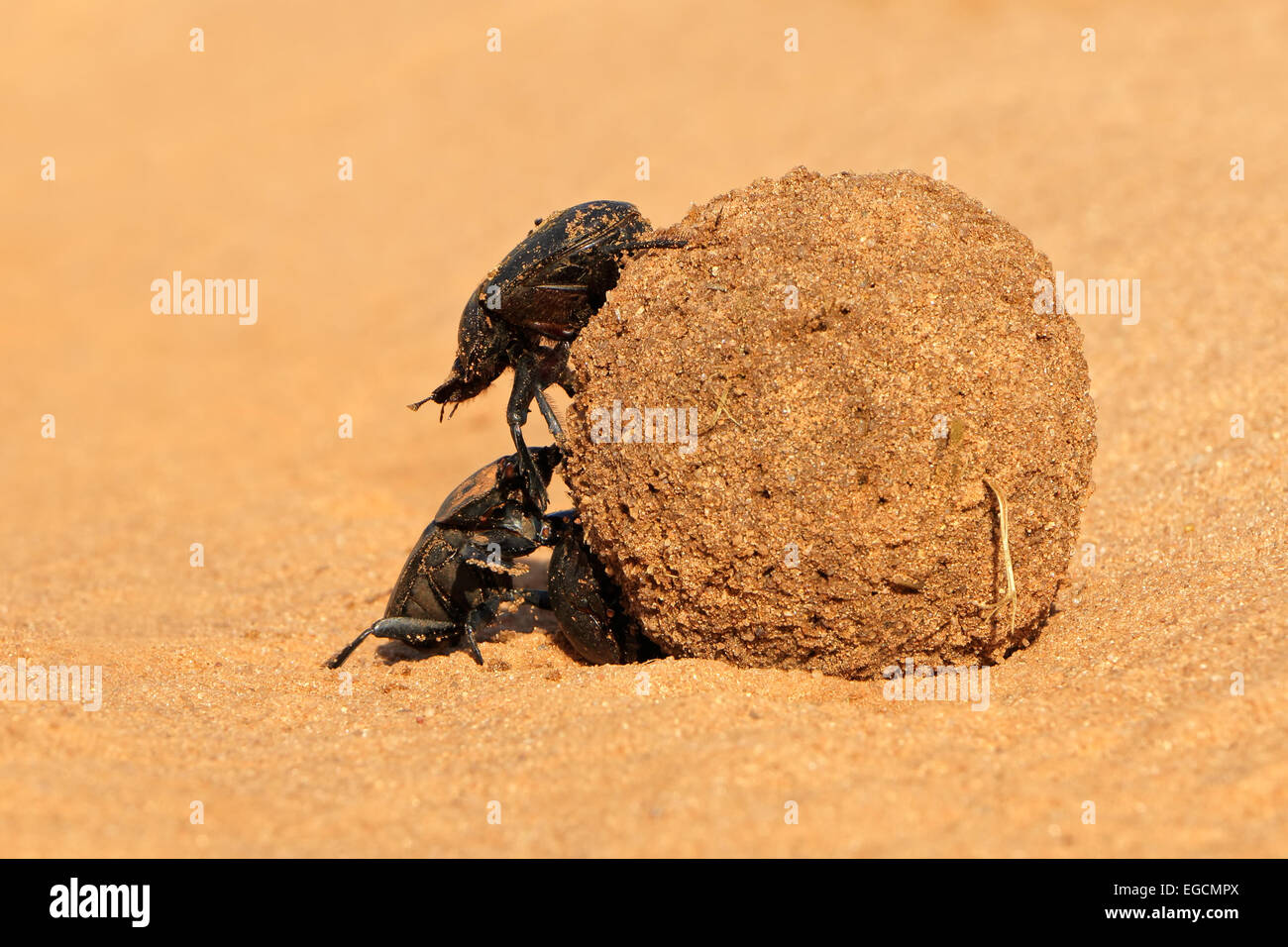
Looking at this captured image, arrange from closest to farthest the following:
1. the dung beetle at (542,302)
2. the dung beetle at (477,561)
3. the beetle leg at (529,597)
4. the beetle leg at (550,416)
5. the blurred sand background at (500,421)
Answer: the blurred sand background at (500,421) → the dung beetle at (542,302) → the beetle leg at (550,416) → the dung beetle at (477,561) → the beetle leg at (529,597)

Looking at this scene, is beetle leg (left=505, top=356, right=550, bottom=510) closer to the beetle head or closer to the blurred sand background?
the beetle head

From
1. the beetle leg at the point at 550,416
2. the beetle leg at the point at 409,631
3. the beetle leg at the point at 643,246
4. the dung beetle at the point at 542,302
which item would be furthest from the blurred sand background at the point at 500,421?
the beetle leg at the point at 643,246

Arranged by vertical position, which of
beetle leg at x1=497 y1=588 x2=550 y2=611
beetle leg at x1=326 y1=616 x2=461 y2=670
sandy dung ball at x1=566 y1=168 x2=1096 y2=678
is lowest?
beetle leg at x1=326 y1=616 x2=461 y2=670

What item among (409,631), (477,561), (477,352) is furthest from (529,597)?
(477,352)

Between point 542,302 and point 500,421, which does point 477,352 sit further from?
point 500,421

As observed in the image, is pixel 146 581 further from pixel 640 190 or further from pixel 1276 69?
pixel 1276 69

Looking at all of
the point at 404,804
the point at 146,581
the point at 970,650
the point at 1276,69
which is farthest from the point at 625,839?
the point at 1276,69

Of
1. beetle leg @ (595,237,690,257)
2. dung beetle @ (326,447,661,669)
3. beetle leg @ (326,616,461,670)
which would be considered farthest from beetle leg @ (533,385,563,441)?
beetle leg @ (326,616,461,670)

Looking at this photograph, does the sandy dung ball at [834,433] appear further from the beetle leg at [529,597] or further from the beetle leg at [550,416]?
the beetle leg at [529,597]
